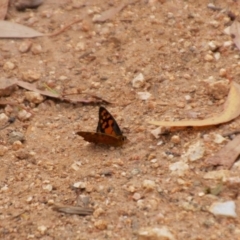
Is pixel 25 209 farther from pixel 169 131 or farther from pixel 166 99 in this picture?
pixel 166 99

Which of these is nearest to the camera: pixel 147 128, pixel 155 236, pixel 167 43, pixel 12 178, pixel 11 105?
pixel 155 236

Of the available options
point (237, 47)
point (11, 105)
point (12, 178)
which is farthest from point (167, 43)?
point (12, 178)

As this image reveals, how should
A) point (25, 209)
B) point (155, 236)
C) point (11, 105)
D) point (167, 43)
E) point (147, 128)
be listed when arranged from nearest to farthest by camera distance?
point (155, 236) → point (25, 209) → point (147, 128) → point (11, 105) → point (167, 43)

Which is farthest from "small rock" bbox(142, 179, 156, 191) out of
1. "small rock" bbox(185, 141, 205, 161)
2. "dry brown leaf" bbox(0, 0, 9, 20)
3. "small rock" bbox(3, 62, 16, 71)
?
"dry brown leaf" bbox(0, 0, 9, 20)

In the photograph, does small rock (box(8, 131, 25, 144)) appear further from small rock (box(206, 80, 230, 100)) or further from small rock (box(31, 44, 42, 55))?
small rock (box(206, 80, 230, 100))

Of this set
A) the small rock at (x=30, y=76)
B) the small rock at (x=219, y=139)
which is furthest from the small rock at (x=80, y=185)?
the small rock at (x=30, y=76)

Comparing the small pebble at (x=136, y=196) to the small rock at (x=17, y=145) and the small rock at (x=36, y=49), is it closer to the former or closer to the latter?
the small rock at (x=17, y=145)
